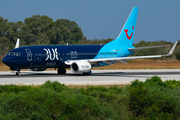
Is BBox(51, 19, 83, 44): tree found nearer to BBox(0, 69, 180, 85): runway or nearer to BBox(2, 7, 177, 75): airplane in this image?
BBox(2, 7, 177, 75): airplane

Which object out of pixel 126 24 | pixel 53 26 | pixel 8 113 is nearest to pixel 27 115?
pixel 8 113

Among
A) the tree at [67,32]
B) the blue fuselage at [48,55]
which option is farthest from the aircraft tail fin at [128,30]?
the tree at [67,32]

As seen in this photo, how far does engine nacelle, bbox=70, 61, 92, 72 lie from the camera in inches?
1414

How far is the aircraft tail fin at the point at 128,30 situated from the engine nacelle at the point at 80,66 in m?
8.81

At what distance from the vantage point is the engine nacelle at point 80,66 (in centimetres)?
3591

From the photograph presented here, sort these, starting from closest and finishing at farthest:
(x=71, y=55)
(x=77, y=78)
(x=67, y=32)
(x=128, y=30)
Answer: (x=77, y=78)
(x=71, y=55)
(x=128, y=30)
(x=67, y=32)

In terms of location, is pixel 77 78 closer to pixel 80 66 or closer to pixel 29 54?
pixel 80 66

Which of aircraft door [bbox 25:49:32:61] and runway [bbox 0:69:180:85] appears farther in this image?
aircraft door [bbox 25:49:32:61]

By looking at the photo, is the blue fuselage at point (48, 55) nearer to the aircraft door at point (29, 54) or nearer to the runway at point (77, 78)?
the aircraft door at point (29, 54)

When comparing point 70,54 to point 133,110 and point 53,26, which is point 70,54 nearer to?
point 133,110

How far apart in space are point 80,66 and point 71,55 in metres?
3.76

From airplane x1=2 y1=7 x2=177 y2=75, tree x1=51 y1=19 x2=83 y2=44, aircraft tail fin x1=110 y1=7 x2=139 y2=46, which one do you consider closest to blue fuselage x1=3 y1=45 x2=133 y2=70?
airplane x1=2 y1=7 x2=177 y2=75

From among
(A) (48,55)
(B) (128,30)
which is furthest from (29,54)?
(B) (128,30)

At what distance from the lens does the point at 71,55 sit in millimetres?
39188
